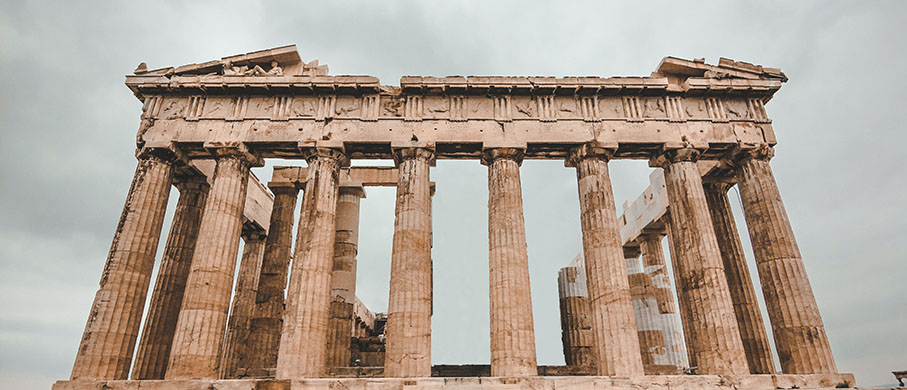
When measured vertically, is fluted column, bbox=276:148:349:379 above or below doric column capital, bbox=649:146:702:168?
below

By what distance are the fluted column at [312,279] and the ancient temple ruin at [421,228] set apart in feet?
0.18

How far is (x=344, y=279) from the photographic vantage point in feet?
62.9

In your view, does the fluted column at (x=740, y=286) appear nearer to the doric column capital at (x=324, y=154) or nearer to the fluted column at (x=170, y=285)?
the doric column capital at (x=324, y=154)

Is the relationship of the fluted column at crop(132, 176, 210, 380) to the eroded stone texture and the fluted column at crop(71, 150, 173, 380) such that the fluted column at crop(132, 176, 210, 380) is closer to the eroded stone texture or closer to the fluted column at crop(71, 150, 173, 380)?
the fluted column at crop(71, 150, 173, 380)

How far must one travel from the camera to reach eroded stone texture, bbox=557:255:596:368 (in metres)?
19.1

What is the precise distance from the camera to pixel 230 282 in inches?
593

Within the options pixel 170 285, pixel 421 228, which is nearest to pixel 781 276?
pixel 421 228

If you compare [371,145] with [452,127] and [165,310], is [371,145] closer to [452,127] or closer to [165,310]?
[452,127]

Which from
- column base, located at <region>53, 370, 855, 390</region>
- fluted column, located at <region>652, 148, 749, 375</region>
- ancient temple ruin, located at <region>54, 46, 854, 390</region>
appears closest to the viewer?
column base, located at <region>53, 370, 855, 390</region>

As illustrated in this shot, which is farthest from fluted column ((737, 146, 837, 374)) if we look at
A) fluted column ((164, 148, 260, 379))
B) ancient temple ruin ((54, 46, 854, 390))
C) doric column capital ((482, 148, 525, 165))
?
fluted column ((164, 148, 260, 379))

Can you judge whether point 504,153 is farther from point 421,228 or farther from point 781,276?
point 781,276

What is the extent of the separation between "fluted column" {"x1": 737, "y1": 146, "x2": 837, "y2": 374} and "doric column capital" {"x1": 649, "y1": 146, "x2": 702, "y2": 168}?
1832mm

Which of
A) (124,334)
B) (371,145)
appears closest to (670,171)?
(371,145)

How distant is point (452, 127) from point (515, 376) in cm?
803
